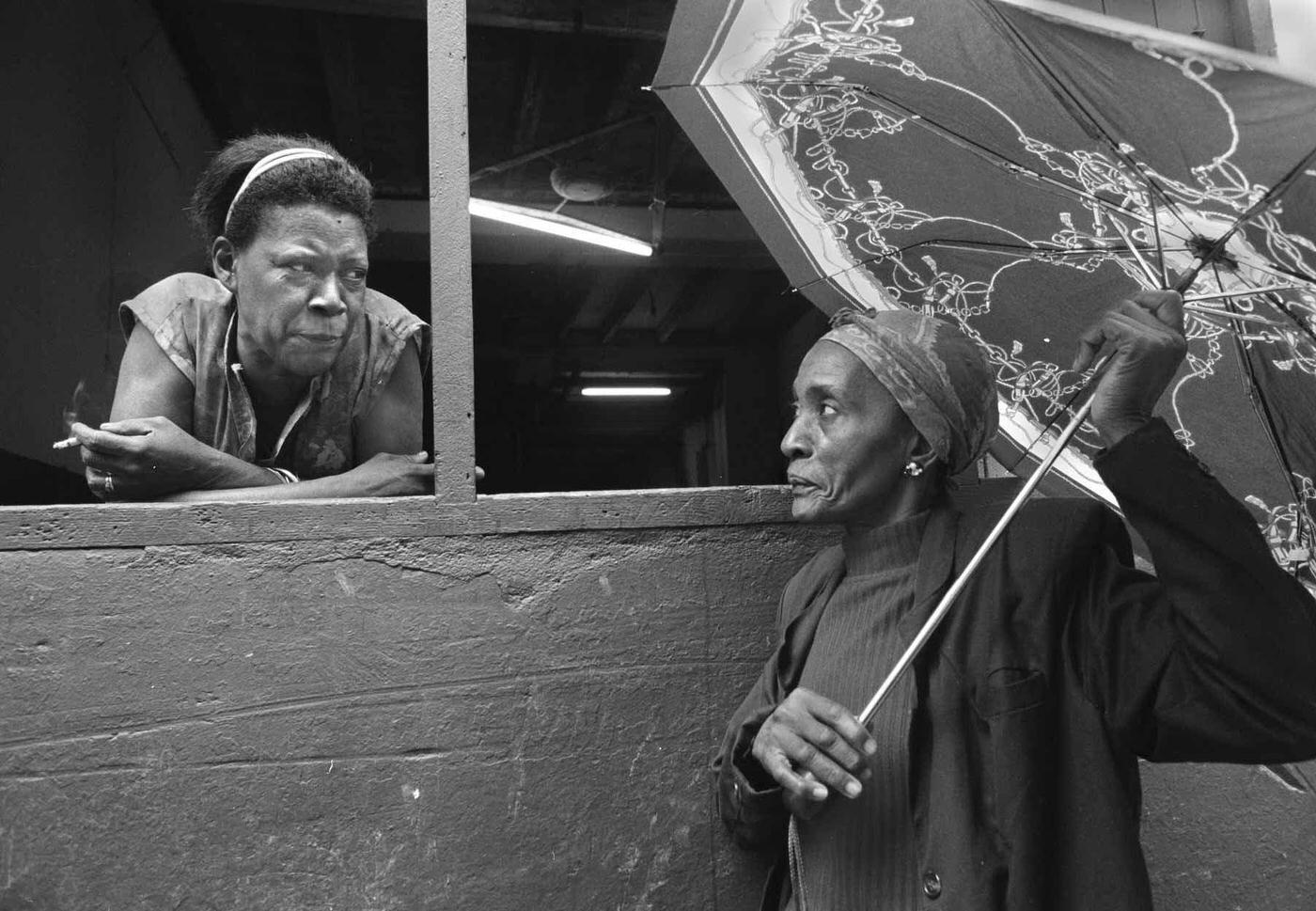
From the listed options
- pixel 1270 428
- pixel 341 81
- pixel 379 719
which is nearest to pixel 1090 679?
pixel 1270 428

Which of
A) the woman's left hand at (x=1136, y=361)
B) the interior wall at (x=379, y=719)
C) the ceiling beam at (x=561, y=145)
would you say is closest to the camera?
the woman's left hand at (x=1136, y=361)

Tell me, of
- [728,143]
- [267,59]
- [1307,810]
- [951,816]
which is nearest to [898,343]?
[728,143]

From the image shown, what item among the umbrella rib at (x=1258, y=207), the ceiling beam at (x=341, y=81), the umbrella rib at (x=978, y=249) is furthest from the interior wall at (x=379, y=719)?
the ceiling beam at (x=341, y=81)

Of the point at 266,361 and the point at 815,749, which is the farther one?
the point at 266,361

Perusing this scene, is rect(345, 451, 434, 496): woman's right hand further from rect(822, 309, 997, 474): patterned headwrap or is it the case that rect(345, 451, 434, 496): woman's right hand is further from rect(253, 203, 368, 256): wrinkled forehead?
rect(822, 309, 997, 474): patterned headwrap

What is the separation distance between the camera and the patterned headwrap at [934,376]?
2.09 m

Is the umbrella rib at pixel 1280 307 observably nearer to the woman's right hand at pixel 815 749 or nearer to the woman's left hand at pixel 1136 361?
the woman's left hand at pixel 1136 361

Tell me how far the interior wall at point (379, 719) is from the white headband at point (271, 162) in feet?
2.86

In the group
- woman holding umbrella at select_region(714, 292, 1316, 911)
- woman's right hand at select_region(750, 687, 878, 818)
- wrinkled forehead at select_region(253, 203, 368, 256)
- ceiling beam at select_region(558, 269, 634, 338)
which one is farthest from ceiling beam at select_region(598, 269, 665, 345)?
woman's right hand at select_region(750, 687, 878, 818)

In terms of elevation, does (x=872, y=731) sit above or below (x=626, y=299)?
below

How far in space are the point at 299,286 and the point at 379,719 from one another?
1017 mm

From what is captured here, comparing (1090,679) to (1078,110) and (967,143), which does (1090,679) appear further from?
(967,143)

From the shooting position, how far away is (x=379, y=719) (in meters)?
2.39

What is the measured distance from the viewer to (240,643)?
236 centimetres
